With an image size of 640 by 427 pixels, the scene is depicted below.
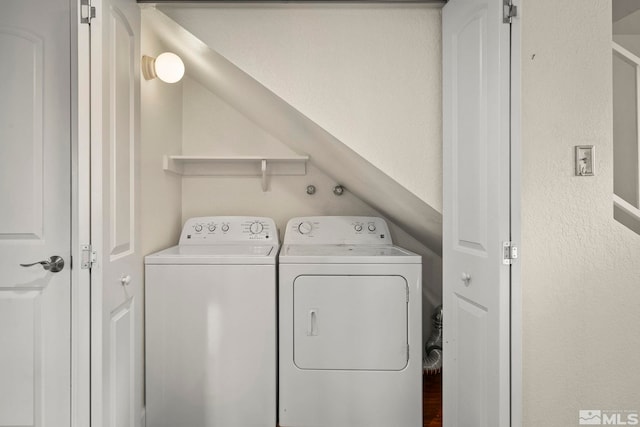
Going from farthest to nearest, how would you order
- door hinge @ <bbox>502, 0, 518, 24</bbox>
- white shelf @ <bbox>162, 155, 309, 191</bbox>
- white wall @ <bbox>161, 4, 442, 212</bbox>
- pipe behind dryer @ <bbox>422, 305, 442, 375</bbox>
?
white shelf @ <bbox>162, 155, 309, 191</bbox>
pipe behind dryer @ <bbox>422, 305, 442, 375</bbox>
white wall @ <bbox>161, 4, 442, 212</bbox>
door hinge @ <bbox>502, 0, 518, 24</bbox>

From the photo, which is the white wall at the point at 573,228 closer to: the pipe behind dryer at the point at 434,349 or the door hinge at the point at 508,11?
the door hinge at the point at 508,11

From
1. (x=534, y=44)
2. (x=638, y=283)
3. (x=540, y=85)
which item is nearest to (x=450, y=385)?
(x=638, y=283)

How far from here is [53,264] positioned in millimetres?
1338

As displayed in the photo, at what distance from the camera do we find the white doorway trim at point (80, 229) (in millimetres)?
1229

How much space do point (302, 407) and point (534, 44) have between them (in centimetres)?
191

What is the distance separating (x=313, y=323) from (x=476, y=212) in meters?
0.95

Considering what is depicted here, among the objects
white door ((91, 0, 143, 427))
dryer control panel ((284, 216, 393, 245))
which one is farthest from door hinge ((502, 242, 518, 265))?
white door ((91, 0, 143, 427))

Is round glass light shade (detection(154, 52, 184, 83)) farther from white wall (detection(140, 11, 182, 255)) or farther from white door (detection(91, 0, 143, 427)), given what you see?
white door (detection(91, 0, 143, 427))

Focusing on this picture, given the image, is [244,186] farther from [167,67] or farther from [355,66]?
[355,66]

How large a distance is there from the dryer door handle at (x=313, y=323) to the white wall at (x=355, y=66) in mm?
780

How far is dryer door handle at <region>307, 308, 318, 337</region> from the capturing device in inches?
70.3

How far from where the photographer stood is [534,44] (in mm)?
1306

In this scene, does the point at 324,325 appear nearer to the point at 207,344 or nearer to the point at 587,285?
the point at 207,344

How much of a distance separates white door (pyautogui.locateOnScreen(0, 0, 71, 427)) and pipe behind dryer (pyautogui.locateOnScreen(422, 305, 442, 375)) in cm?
191
